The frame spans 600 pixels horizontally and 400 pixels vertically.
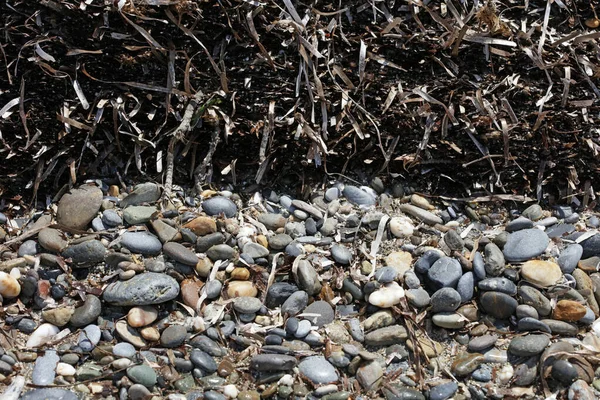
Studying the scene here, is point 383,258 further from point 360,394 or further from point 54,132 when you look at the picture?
point 54,132

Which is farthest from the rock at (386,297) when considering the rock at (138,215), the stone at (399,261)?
the rock at (138,215)

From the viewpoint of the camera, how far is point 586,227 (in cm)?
275

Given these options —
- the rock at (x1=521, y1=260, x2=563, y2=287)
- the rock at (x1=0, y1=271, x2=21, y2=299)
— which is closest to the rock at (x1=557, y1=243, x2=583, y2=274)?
the rock at (x1=521, y1=260, x2=563, y2=287)

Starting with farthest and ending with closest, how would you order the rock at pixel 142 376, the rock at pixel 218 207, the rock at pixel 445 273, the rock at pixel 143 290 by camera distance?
the rock at pixel 218 207 < the rock at pixel 445 273 < the rock at pixel 143 290 < the rock at pixel 142 376

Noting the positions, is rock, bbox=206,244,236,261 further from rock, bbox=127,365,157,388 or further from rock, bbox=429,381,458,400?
rock, bbox=429,381,458,400

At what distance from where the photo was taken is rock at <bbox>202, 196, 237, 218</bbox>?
2.61 m

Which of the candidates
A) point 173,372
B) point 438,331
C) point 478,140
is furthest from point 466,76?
point 173,372

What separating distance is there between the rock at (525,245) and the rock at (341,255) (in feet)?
2.23

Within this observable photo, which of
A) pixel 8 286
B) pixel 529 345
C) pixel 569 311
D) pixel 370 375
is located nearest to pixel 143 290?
pixel 8 286

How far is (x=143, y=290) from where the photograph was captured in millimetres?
2369

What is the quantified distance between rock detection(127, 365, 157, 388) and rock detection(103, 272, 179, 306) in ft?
0.83

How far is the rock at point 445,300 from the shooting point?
7.97 feet

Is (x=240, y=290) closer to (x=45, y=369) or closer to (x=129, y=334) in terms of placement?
(x=129, y=334)

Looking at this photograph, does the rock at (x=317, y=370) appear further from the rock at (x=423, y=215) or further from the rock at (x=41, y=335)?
the rock at (x=41, y=335)
